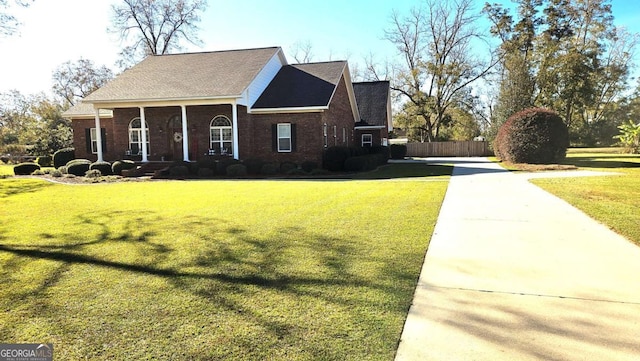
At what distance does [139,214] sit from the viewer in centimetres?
827

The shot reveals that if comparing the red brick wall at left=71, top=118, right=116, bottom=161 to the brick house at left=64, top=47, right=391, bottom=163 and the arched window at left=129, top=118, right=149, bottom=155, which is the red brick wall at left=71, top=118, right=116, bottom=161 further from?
the arched window at left=129, top=118, right=149, bottom=155

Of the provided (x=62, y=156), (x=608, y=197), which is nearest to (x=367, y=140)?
(x=62, y=156)

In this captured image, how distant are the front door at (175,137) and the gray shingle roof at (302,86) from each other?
4818 millimetres

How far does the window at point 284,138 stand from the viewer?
2103cm

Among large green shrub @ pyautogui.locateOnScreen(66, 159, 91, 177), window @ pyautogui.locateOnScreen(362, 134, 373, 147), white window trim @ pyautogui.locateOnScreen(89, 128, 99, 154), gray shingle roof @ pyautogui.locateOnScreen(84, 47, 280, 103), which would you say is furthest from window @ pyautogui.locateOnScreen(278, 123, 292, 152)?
white window trim @ pyautogui.locateOnScreen(89, 128, 99, 154)

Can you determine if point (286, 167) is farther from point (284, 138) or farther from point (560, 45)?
point (560, 45)

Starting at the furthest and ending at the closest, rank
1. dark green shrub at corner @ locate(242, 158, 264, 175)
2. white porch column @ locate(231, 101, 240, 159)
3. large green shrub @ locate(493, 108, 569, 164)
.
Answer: large green shrub @ locate(493, 108, 569, 164) < white porch column @ locate(231, 101, 240, 159) < dark green shrub at corner @ locate(242, 158, 264, 175)

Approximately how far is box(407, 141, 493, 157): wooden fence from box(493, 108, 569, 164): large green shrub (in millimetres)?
18014

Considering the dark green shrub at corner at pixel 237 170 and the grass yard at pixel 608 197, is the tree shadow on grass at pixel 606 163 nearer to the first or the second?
the grass yard at pixel 608 197

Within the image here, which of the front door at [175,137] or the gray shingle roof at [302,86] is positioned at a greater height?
the gray shingle roof at [302,86]

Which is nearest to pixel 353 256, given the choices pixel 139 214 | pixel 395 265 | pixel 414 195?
pixel 395 265

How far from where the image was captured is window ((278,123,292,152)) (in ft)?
69.0

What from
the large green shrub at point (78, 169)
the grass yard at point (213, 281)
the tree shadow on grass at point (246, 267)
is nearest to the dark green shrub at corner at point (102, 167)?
the large green shrub at point (78, 169)

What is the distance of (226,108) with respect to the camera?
21.4m
